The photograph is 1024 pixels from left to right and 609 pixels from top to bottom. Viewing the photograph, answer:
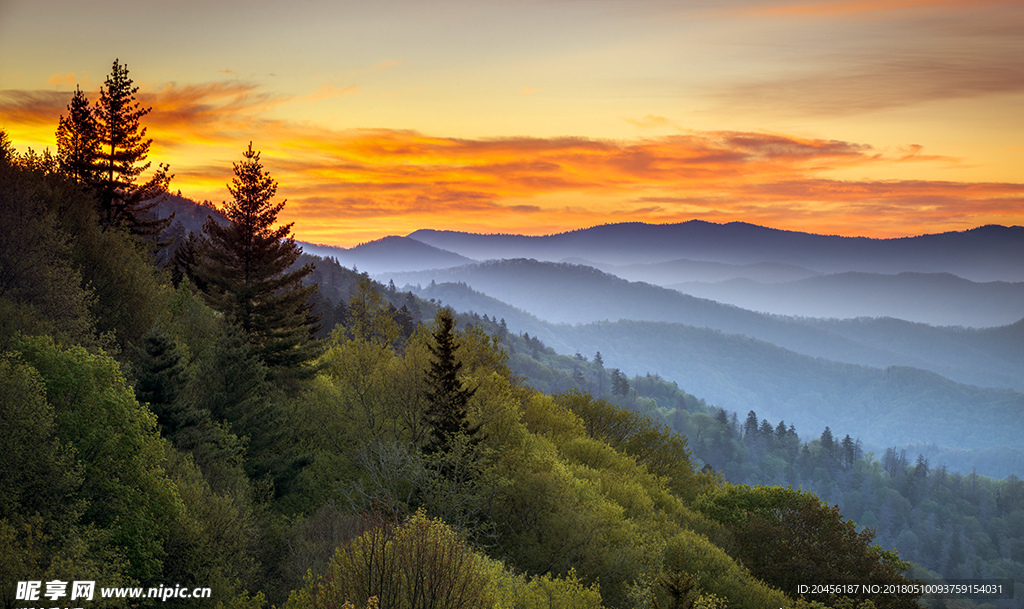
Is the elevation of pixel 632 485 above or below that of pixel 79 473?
below

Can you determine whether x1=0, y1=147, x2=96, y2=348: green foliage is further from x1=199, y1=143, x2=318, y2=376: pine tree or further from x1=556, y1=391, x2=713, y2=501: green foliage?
x1=556, y1=391, x2=713, y2=501: green foliage

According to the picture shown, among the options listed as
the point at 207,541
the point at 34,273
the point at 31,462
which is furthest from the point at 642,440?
the point at 31,462

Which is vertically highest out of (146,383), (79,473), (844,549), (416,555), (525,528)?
(146,383)

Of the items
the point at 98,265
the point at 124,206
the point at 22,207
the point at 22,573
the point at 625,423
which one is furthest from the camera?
the point at 625,423

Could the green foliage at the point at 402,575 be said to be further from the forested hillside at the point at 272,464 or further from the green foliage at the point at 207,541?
the green foliage at the point at 207,541

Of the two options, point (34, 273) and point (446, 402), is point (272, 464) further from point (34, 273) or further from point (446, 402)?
point (34, 273)

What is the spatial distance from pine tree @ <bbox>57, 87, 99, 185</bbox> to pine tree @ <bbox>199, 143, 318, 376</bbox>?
8.32 metres

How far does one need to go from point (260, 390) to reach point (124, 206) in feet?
58.7

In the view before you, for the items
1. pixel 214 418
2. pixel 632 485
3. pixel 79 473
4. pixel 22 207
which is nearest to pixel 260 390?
pixel 214 418

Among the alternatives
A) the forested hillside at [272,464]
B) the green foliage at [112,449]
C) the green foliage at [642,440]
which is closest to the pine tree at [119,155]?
the forested hillside at [272,464]

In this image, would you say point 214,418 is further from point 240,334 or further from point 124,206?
point 124,206

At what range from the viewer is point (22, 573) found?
601 inches

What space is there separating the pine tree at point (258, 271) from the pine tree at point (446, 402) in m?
11.3

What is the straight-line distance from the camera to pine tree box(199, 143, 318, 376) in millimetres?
41281
